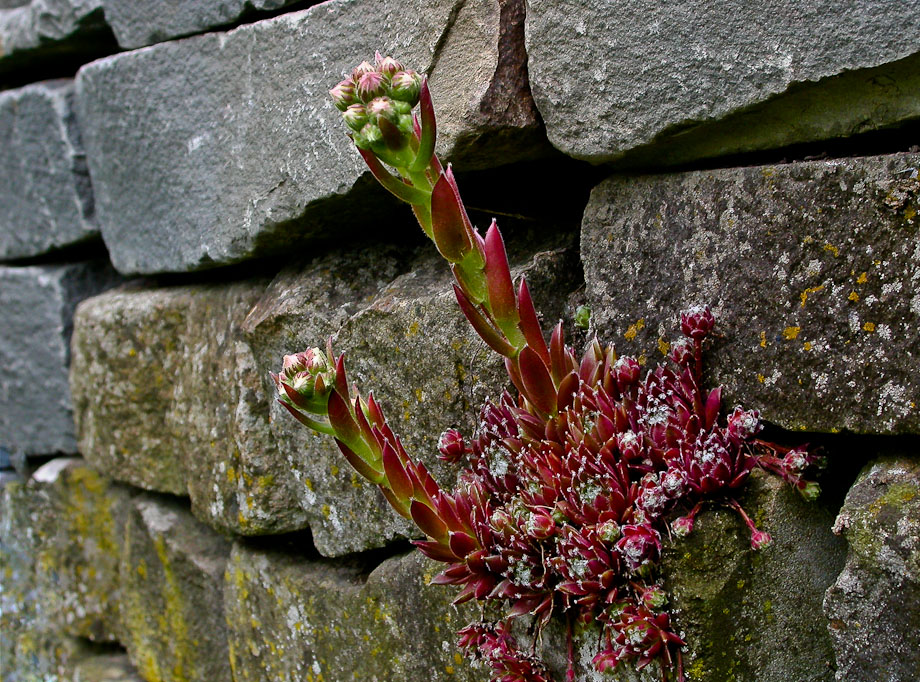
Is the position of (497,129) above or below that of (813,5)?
below

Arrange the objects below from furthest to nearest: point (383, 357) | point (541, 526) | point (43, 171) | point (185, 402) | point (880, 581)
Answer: point (43, 171) < point (185, 402) < point (383, 357) < point (541, 526) < point (880, 581)

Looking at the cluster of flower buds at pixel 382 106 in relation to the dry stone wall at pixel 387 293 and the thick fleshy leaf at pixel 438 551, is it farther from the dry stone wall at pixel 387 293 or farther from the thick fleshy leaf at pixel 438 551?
the thick fleshy leaf at pixel 438 551

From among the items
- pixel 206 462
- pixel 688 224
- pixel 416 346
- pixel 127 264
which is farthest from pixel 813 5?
pixel 127 264

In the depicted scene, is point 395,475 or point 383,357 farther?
point 383,357

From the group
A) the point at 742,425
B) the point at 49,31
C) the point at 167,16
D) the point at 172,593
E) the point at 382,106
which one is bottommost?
the point at 172,593

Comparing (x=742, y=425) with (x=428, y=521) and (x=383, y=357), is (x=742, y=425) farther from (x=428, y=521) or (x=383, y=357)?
(x=383, y=357)

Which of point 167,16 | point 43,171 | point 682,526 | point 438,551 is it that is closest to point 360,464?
point 438,551

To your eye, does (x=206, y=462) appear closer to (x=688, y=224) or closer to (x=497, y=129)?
(x=497, y=129)
